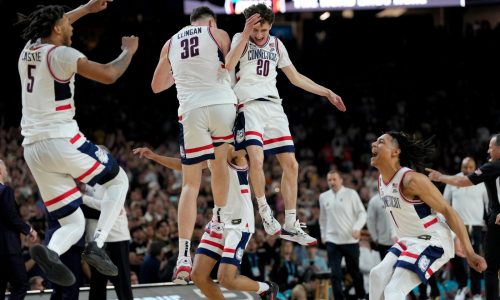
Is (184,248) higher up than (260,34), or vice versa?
(260,34)

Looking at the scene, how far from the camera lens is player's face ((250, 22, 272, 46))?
8281 millimetres

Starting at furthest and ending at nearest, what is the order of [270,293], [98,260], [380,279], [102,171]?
[270,293] < [380,279] < [102,171] < [98,260]

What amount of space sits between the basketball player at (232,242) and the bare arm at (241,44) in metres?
1.03

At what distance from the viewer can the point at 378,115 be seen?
21.9 m

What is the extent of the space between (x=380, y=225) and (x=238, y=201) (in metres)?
4.85

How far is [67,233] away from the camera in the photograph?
6.94 metres

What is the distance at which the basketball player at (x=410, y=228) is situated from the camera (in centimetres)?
771

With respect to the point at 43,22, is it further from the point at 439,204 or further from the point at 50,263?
the point at 439,204

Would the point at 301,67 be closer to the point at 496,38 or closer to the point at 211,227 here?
the point at 496,38

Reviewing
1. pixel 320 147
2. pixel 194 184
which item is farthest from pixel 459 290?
pixel 320 147

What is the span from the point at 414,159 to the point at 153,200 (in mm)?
7043

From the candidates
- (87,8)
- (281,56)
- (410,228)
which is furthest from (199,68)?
(410,228)

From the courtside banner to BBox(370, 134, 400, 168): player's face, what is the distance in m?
3.01

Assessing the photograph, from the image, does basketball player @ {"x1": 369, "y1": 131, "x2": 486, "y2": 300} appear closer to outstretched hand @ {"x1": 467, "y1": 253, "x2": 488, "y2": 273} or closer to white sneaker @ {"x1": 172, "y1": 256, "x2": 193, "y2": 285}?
outstretched hand @ {"x1": 467, "y1": 253, "x2": 488, "y2": 273}
